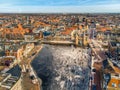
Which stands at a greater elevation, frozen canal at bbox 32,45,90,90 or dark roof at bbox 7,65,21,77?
dark roof at bbox 7,65,21,77

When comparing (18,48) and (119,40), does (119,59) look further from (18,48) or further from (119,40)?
(18,48)

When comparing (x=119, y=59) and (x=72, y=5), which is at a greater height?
(x=72, y=5)

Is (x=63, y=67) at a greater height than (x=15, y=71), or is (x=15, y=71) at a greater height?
(x=15, y=71)

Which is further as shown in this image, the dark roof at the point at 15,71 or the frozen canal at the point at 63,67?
the frozen canal at the point at 63,67

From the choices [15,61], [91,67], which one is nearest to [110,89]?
[91,67]

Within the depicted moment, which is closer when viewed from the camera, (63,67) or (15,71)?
(15,71)

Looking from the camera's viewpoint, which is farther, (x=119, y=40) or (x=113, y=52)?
(x=119, y=40)

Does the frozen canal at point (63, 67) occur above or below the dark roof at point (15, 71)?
below

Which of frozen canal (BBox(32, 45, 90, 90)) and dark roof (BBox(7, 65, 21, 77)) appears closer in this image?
dark roof (BBox(7, 65, 21, 77))
